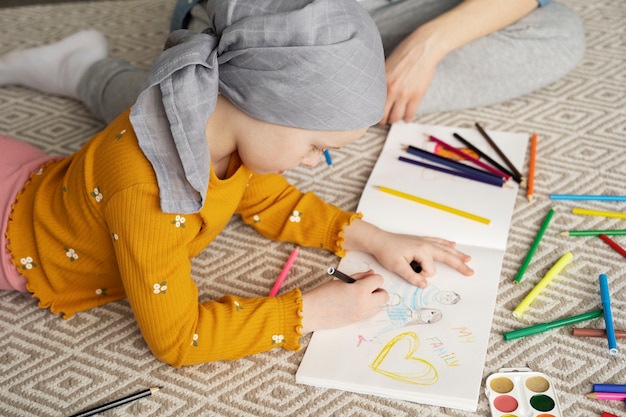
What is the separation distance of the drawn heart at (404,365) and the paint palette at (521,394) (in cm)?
7

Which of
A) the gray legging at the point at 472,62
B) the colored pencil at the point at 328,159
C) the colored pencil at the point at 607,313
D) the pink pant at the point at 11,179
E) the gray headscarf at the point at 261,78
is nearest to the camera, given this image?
the gray headscarf at the point at 261,78

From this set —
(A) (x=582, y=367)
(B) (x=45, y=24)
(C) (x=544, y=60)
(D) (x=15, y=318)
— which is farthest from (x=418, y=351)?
(B) (x=45, y=24)

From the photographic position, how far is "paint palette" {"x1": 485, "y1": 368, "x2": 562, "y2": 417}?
89 cm

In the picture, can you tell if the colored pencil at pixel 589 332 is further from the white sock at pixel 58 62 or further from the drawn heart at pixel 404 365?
the white sock at pixel 58 62

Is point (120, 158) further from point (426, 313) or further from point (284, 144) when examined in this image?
point (426, 313)

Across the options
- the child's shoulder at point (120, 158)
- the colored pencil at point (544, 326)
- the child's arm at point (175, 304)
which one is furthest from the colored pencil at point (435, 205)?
the child's shoulder at point (120, 158)

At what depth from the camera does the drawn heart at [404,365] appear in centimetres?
94

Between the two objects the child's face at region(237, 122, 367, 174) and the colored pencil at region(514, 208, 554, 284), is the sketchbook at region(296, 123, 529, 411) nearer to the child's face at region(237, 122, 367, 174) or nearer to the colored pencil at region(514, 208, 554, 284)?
the colored pencil at region(514, 208, 554, 284)

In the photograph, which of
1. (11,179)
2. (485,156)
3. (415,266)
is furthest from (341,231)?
(11,179)

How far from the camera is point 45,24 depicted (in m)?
1.87

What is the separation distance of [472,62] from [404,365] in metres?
0.73

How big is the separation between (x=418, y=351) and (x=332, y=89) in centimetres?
→ 35

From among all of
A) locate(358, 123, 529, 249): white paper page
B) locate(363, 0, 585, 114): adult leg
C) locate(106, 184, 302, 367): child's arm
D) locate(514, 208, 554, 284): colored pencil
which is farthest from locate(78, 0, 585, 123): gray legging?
locate(106, 184, 302, 367): child's arm

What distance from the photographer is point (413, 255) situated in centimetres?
108
